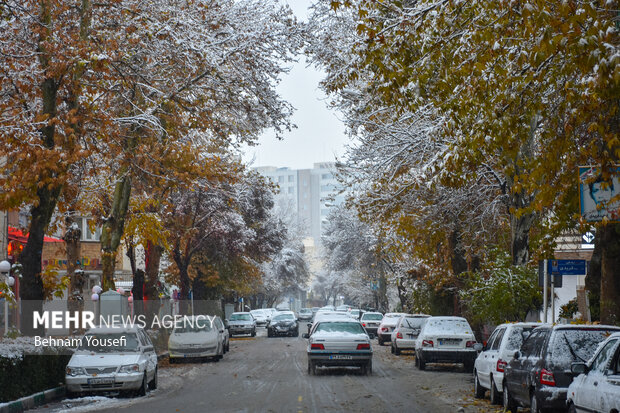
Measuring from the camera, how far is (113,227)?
24.5 metres

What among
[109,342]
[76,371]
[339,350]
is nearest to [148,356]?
[109,342]

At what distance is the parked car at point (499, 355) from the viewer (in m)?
15.0

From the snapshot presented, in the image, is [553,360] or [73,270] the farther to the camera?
[73,270]

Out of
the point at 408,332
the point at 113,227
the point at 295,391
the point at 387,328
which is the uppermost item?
the point at 113,227

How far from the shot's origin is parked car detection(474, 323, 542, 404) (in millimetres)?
14984

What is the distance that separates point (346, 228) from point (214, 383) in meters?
43.0

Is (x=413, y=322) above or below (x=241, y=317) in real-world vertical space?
above

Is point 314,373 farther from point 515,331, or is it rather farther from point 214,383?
point 515,331

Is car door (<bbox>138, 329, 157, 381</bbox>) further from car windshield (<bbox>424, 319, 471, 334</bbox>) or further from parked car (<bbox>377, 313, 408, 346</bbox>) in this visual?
parked car (<bbox>377, 313, 408, 346</bbox>)

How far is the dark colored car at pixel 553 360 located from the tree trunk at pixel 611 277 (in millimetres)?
4181

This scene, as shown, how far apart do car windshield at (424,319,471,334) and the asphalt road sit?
1.23 meters

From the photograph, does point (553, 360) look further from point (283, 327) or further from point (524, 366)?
point (283, 327)

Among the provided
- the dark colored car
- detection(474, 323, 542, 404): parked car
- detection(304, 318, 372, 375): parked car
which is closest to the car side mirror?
the dark colored car

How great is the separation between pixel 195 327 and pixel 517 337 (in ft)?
51.5
